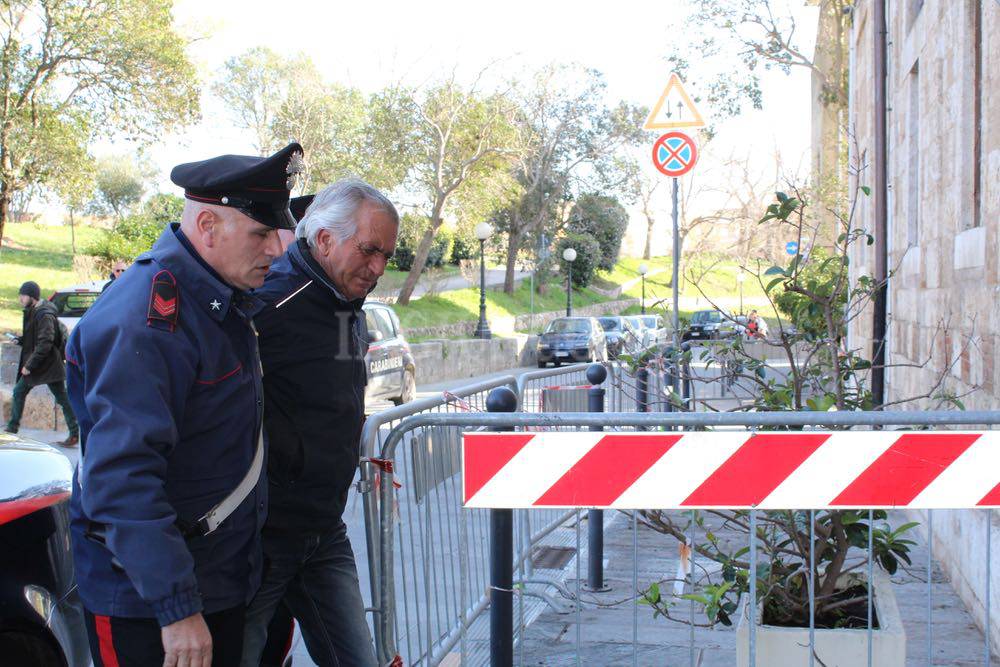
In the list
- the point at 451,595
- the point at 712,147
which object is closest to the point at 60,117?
the point at 451,595

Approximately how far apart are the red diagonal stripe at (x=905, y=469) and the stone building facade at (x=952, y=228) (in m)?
1.39

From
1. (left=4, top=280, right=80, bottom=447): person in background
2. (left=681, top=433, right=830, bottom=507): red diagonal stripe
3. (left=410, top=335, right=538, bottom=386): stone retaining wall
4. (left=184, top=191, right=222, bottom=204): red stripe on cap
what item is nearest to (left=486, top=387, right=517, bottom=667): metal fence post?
(left=681, top=433, right=830, bottom=507): red diagonal stripe

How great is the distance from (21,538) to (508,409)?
168cm

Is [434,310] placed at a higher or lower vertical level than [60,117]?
lower

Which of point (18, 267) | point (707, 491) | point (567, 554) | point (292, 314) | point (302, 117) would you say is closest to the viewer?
point (292, 314)

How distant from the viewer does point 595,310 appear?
51062 millimetres

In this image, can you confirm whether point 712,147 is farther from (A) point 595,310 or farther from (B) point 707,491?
(B) point 707,491

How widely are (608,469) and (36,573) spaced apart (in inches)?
74.9

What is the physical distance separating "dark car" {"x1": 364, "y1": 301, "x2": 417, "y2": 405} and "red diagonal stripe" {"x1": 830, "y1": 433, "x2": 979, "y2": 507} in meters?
12.1

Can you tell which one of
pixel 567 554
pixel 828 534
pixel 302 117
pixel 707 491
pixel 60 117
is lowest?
pixel 567 554

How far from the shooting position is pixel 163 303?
2.27 meters

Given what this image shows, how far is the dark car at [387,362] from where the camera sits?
15.1 metres

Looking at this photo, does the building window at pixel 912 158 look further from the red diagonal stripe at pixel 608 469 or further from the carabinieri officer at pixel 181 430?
the carabinieri officer at pixel 181 430

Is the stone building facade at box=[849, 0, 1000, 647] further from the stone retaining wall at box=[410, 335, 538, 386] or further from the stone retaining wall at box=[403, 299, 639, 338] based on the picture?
the stone retaining wall at box=[403, 299, 639, 338]
